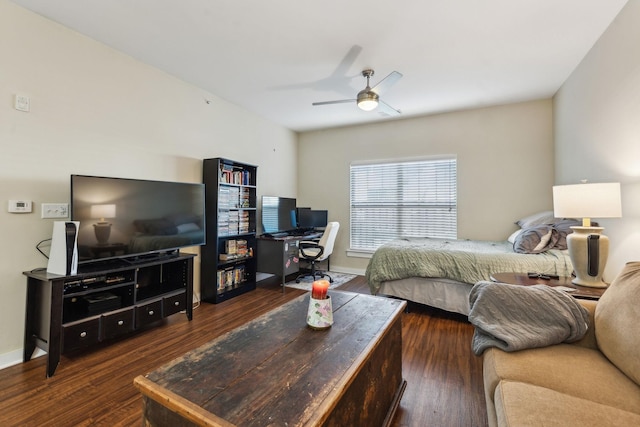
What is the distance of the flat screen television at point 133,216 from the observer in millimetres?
2244

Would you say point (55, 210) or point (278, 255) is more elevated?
point (55, 210)

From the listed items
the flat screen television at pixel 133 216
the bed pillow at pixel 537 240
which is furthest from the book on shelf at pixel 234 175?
the bed pillow at pixel 537 240

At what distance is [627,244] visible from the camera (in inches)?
81.4

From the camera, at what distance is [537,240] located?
2.82 metres

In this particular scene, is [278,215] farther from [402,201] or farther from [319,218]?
[402,201]

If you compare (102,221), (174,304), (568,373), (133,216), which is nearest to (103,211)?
(102,221)

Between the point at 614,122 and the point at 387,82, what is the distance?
183cm

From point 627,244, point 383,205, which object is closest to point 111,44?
point 383,205

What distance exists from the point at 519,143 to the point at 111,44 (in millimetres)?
4911

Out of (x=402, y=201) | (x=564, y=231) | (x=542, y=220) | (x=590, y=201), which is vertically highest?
(x=402, y=201)

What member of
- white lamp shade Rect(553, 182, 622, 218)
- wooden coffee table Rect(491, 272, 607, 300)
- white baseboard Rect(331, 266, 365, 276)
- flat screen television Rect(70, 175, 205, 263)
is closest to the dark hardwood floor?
wooden coffee table Rect(491, 272, 607, 300)

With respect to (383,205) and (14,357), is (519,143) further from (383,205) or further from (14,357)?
(14,357)

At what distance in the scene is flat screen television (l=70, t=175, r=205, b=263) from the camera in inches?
88.4

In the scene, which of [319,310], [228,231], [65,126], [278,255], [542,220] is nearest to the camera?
[319,310]
